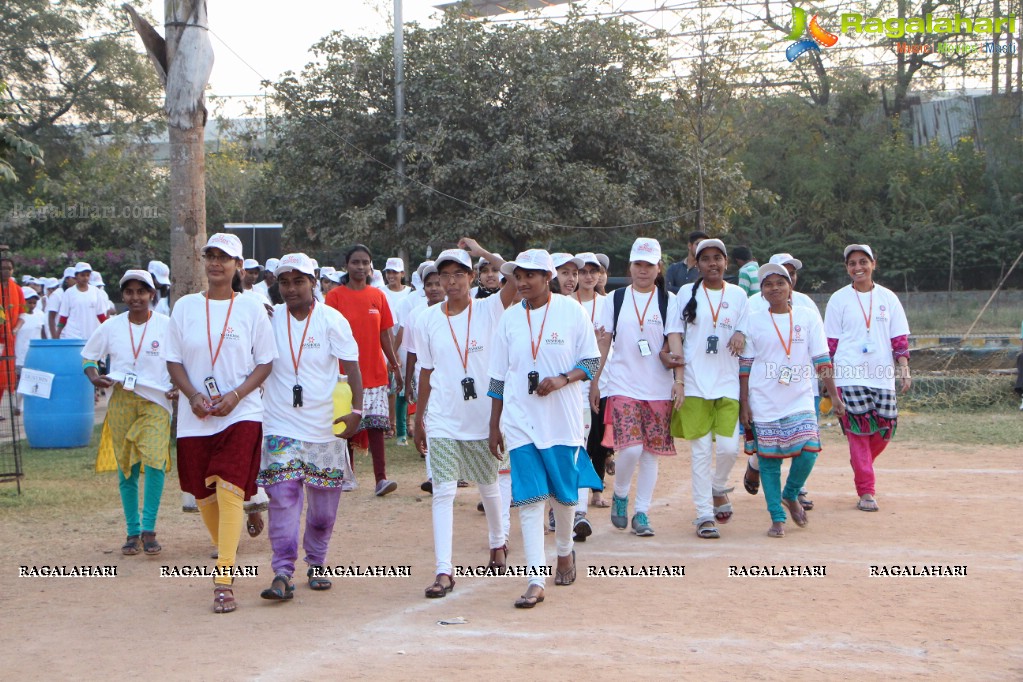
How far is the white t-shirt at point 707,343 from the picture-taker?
26.6 feet

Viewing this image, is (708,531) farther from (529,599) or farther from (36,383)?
(36,383)

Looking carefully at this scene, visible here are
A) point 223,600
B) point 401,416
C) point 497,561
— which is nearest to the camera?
point 223,600

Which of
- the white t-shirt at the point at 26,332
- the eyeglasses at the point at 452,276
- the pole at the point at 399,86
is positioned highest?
the pole at the point at 399,86

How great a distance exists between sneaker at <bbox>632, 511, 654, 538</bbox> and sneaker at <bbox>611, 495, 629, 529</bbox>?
161mm

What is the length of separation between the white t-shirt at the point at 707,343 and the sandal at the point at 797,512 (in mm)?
876

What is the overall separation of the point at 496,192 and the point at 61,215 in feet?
50.7

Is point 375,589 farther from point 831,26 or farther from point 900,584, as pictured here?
point 831,26

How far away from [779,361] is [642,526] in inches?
59.3

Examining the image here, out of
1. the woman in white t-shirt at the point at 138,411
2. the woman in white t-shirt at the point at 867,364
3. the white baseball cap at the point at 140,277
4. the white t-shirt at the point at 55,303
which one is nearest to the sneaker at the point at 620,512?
the woman in white t-shirt at the point at 867,364

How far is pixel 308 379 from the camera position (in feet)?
21.5

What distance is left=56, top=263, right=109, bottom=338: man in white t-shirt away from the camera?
638 inches

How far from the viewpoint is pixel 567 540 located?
6.68 meters

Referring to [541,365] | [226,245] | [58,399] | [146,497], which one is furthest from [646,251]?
[58,399]

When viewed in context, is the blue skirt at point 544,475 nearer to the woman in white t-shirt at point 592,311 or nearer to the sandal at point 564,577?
the sandal at point 564,577
